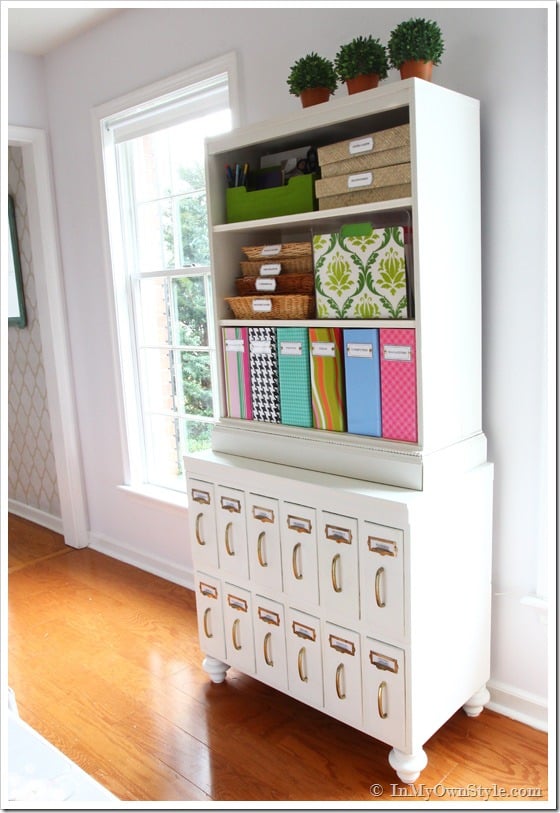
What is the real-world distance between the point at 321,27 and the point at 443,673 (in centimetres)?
215

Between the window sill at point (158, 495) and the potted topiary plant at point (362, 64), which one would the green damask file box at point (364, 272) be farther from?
the window sill at point (158, 495)

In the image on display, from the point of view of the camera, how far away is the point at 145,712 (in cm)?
245

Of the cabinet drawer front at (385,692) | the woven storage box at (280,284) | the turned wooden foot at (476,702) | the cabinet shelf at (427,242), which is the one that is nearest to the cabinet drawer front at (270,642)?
the cabinet drawer front at (385,692)

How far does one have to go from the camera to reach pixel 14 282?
14.3 feet

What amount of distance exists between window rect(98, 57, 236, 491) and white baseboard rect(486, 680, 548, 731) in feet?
5.01

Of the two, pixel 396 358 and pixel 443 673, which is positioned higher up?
pixel 396 358

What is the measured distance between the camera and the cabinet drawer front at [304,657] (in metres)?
2.15

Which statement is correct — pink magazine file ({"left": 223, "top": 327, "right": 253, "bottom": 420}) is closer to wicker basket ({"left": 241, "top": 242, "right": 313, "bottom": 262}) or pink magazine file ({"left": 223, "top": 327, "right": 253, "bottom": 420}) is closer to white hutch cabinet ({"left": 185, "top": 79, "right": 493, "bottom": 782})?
white hutch cabinet ({"left": 185, "top": 79, "right": 493, "bottom": 782})

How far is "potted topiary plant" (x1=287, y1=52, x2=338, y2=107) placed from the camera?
213cm

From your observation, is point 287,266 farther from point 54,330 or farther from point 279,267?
point 54,330

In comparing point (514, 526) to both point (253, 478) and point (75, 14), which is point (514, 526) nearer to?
point (253, 478)

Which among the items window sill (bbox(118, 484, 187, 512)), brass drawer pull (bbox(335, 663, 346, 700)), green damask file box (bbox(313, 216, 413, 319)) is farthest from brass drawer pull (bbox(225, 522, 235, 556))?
window sill (bbox(118, 484, 187, 512))

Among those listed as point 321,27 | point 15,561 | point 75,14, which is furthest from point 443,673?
point 75,14

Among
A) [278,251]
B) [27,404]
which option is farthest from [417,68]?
[27,404]
